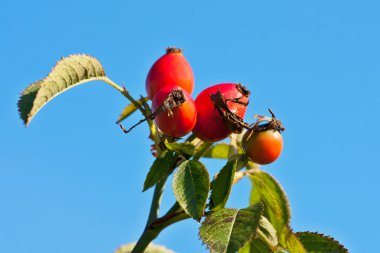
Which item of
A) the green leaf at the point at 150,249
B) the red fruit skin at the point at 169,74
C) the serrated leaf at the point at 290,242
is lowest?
the serrated leaf at the point at 290,242

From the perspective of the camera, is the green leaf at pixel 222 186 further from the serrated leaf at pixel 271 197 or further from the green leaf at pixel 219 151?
the green leaf at pixel 219 151

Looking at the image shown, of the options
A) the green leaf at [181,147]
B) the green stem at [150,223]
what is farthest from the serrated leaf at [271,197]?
the green leaf at [181,147]

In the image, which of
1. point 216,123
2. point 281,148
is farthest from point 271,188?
point 216,123

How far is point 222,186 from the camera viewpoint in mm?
2455

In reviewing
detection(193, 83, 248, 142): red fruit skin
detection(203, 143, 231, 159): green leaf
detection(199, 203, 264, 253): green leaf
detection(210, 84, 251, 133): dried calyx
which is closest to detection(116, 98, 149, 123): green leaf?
detection(203, 143, 231, 159): green leaf

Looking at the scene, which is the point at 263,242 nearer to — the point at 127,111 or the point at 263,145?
the point at 263,145

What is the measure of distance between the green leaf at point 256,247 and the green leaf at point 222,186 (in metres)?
0.23

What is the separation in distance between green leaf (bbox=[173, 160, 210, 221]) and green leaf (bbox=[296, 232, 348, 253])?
38cm

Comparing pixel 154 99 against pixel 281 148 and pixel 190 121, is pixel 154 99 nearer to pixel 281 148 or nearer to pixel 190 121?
pixel 190 121

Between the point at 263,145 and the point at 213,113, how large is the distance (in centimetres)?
25

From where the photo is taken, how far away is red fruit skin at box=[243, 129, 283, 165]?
8.54ft

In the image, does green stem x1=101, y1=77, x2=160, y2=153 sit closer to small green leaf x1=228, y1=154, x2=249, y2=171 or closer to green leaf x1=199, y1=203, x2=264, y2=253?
small green leaf x1=228, y1=154, x2=249, y2=171

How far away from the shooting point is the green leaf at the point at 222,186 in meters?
2.43

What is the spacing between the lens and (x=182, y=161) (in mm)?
2504
